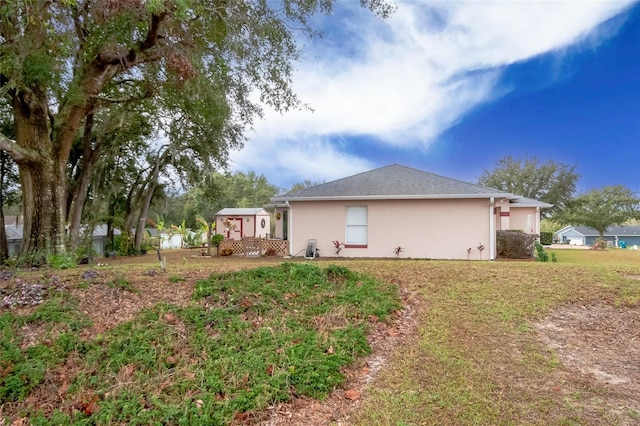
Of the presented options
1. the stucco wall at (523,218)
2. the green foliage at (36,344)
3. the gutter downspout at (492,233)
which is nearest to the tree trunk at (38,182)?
the green foliage at (36,344)

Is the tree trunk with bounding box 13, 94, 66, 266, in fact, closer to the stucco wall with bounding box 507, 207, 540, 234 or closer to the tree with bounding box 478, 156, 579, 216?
the stucco wall with bounding box 507, 207, 540, 234

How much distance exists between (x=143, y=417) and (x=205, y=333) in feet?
4.24

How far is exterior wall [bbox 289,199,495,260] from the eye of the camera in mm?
12680

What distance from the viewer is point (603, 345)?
168 inches

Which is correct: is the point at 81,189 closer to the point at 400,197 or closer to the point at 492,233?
the point at 400,197

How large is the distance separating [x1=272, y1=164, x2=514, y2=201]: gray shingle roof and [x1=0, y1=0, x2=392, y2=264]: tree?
176 inches

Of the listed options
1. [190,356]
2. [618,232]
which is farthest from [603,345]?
[618,232]

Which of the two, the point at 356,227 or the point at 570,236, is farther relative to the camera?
the point at 570,236

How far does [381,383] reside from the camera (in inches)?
132

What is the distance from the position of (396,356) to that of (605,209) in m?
35.5

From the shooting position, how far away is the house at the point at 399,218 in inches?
497

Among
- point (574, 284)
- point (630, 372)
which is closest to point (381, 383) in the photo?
point (630, 372)

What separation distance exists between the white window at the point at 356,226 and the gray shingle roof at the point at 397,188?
27.4 inches

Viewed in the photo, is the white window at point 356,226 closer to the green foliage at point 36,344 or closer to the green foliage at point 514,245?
the green foliage at point 514,245
